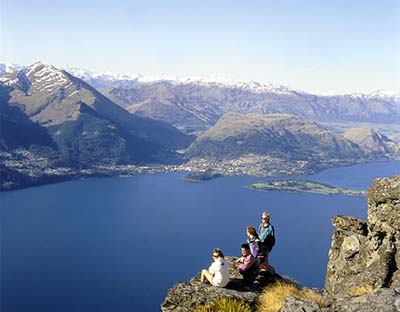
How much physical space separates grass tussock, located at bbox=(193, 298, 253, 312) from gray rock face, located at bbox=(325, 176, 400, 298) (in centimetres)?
441

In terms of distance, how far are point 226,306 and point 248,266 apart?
163 inches

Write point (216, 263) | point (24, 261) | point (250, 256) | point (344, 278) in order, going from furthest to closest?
point (24, 261), point (344, 278), point (250, 256), point (216, 263)

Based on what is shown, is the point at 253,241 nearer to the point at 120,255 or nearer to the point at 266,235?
the point at 266,235

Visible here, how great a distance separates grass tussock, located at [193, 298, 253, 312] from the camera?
13.7 metres

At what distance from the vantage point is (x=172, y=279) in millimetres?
122500

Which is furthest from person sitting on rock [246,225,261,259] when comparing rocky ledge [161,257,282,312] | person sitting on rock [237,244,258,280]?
rocky ledge [161,257,282,312]

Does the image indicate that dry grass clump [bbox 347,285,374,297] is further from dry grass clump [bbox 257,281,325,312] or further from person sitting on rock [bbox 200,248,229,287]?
Result: person sitting on rock [bbox 200,248,229,287]

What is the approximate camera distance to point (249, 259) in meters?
17.8

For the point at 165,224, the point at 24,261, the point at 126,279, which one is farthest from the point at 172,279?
the point at 165,224

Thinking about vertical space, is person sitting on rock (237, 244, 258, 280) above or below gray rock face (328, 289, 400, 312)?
below

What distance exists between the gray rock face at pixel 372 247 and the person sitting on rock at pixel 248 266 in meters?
2.85

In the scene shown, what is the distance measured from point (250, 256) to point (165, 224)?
171 m

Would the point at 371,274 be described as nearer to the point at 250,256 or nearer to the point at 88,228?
the point at 250,256

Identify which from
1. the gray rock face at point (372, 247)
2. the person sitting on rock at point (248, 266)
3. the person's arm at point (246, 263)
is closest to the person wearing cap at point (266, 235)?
the person sitting on rock at point (248, 266)
